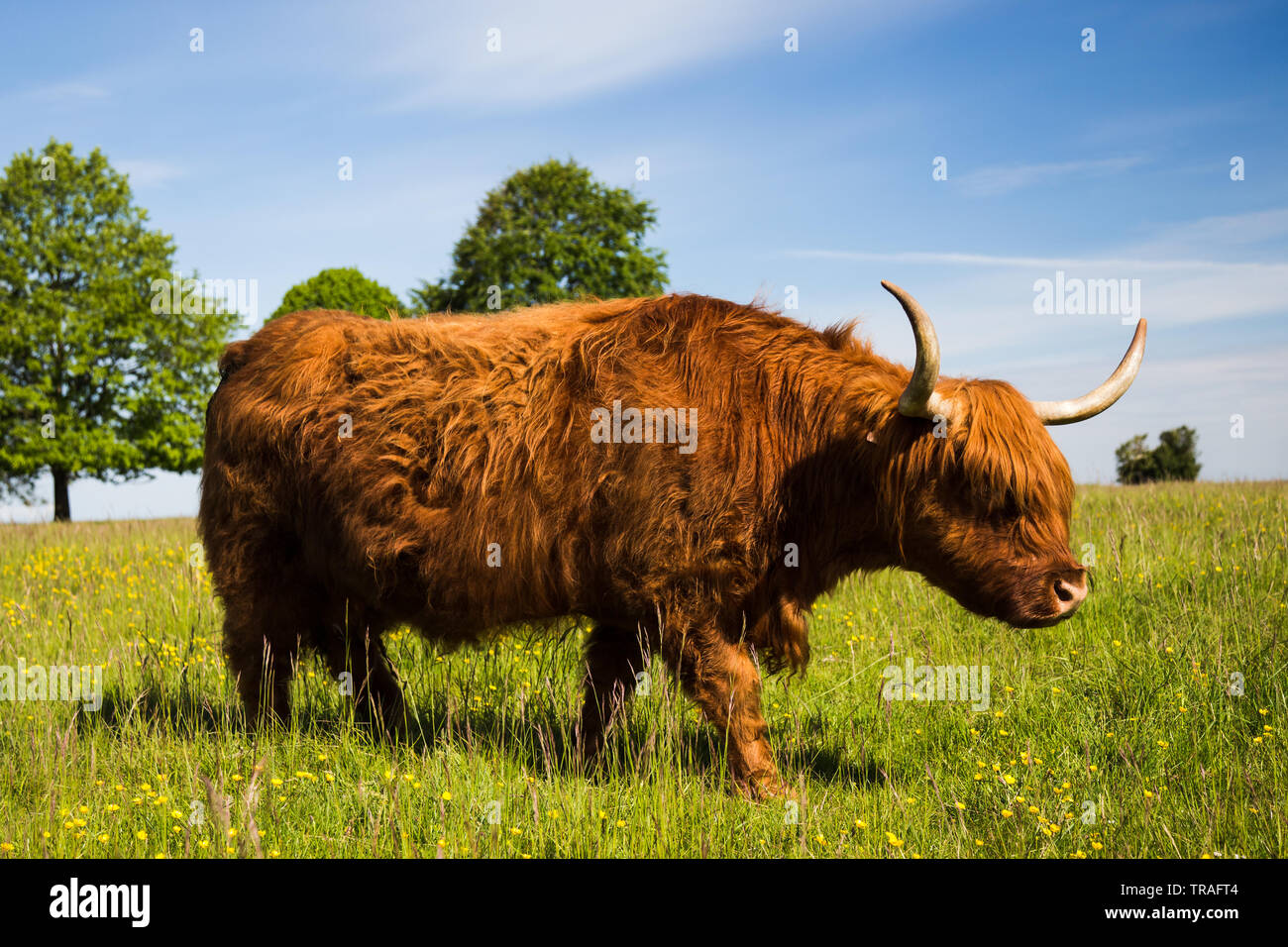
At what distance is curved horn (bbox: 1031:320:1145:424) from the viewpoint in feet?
13.3

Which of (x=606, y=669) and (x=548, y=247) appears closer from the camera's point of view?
(x=606, y=669)

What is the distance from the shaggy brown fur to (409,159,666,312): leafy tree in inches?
842

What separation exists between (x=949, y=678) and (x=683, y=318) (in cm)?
239

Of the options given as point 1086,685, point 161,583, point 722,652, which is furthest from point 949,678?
point 161,583

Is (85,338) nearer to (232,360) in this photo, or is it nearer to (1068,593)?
(232,360)

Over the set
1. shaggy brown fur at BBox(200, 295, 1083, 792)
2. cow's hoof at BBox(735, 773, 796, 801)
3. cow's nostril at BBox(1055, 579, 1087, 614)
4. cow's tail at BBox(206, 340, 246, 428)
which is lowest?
cow's hoof at BBox(735, 773, 796, 801)

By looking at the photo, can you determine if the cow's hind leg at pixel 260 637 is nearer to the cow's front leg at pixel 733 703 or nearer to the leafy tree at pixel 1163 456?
the cow's front leg at pixel 733 703

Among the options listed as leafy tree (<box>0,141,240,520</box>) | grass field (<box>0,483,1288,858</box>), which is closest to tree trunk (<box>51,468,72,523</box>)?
leafy tree (<box>0,141,240,520</box>)

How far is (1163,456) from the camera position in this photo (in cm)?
2444

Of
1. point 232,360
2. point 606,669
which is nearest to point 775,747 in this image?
point 606,669

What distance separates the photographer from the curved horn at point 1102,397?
4043 millimetres

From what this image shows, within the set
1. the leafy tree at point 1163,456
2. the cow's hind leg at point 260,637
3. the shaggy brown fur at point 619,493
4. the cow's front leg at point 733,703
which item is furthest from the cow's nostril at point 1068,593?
the leafy tree at point 1163,456

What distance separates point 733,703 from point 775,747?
69 centimetres

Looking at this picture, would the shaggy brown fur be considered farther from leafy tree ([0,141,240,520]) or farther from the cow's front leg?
leafy tree ([0,141,240,520])
